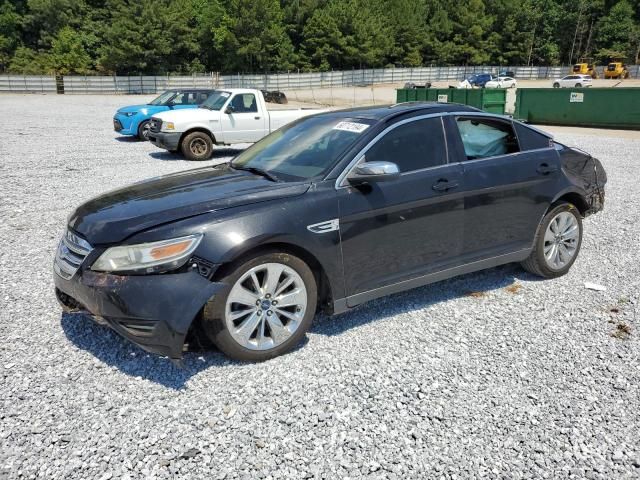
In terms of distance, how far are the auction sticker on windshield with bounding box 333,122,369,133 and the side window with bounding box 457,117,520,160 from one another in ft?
2.91

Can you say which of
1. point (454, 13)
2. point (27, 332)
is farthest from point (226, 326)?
point (454, 13)

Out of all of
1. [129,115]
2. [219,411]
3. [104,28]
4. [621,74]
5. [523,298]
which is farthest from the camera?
[104,28]

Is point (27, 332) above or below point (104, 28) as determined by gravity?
below

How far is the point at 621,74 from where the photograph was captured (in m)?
Answer: 67.6

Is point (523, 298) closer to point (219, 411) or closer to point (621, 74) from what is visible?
point (219, 411)

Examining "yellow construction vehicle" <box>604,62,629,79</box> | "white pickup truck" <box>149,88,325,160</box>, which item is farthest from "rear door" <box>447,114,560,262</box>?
"yellow construction vehicle" <box>604,62,629,79</box>

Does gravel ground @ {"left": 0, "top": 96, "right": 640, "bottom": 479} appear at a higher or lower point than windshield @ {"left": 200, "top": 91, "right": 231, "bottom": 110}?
lower

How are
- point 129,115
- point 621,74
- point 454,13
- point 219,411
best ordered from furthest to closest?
point 454,13 < point 621,74 < point 129,115 < point 219,411

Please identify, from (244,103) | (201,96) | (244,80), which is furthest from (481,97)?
(244,80)

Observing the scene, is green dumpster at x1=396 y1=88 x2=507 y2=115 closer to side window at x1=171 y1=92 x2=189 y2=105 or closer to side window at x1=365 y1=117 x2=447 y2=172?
side window at x1=171 y1=92 x2=189 y2=105

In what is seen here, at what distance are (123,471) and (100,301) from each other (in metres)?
1.04

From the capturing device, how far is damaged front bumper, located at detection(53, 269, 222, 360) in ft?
10.1

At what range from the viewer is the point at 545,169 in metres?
4.78

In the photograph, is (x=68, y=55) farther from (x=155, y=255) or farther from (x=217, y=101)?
(x=155, y=255)
